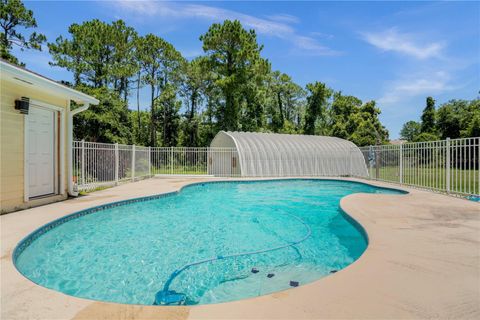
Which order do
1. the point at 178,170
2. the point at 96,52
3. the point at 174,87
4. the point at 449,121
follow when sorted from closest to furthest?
the point at 178,170
the point at 96,52
the point at 449,121
the point at 174,87

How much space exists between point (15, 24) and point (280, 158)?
1893 centimetres

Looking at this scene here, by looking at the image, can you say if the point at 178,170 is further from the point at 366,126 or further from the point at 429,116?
the point at 429,116

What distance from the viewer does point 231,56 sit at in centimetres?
2597

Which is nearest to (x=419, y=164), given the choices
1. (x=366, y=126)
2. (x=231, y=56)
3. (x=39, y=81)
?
(x=39, y=81)

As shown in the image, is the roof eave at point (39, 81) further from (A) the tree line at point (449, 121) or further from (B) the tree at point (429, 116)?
(B) the tree at point (429, 116)

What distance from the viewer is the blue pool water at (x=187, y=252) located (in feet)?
11.1

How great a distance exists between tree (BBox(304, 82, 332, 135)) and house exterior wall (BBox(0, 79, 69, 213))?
95.4 feet

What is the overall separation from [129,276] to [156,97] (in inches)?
1067

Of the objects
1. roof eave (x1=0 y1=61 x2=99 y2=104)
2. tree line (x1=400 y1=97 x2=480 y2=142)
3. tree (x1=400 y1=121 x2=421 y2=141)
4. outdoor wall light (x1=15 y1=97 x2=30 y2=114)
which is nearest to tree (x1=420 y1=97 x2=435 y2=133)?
tree line (x1=400 y1=97 x2=480 y2=142)

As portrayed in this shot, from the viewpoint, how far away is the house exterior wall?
5809 mm

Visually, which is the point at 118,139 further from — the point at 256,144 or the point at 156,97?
the point at 156,97

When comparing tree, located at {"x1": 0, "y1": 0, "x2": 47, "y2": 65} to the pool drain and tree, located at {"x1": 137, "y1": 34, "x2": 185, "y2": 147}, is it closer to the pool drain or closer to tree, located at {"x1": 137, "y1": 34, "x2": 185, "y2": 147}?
tree, located at {"x1": 137, "y1": 34, "x2": 185, "y2": 147}

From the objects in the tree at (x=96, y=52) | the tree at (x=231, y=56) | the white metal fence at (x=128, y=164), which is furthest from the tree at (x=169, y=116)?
the white metal fence at (x=128, y=164)

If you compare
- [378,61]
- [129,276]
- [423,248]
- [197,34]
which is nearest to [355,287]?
[423,248]
